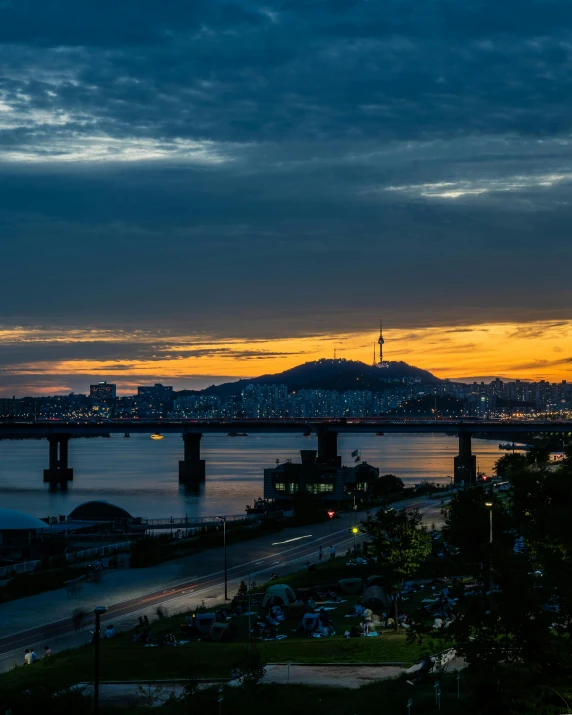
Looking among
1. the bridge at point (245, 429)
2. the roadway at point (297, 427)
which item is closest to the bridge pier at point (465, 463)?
the bridge at point (245, 429)

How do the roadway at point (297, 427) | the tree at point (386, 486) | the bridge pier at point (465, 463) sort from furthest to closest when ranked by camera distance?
the roadway at point (297, 427), the bridge pier at point (465, 463), the tree at point (386, 486)

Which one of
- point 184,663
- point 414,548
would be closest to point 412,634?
point 184,663

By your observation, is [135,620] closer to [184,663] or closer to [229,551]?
[184,663]

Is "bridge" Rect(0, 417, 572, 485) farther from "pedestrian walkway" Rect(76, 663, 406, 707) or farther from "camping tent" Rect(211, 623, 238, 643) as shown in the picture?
"pedestrian walkway" Rect(76, 663, 406, 707)

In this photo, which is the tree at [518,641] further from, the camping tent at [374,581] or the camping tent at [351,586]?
the camping tent at [351,586]

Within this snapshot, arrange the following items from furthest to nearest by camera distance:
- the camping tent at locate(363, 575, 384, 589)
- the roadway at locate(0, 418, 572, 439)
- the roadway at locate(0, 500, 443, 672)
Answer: the roadway at locate(0, 418, 572, 439)
the camping tent at locate(363, 575, 384, 589)
the roadway at locate(0, 500, 443, 672)

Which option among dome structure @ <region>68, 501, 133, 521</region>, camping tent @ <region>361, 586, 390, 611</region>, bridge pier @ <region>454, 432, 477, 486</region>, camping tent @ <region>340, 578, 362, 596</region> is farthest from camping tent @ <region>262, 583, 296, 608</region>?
bridge pier @ <region>454, 432, 477, 486</region>

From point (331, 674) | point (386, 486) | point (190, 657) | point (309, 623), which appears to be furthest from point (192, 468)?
point (331, 674)

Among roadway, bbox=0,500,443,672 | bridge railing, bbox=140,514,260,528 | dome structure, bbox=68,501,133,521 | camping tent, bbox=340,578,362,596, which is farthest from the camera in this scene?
dome structure, bbox=68,501,133,521
